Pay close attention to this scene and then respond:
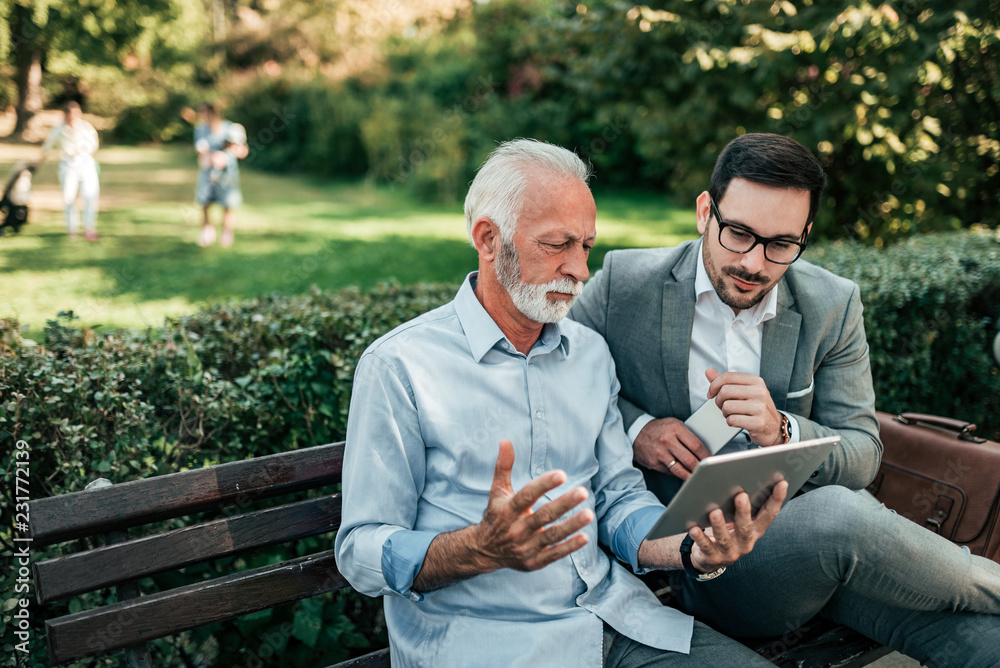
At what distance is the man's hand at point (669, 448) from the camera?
240 cm

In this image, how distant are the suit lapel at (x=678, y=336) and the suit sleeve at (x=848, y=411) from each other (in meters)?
0.39

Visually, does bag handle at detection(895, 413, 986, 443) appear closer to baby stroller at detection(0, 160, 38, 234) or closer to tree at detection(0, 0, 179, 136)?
baby stroller at detection(0, 160, 38, 234)

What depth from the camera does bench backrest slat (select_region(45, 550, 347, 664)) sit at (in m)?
1.83

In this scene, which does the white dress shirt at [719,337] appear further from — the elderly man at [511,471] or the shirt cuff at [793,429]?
the elderly man at [511,471]

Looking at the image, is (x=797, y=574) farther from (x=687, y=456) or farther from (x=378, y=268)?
(x=378, y=268)

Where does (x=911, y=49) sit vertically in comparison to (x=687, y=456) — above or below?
above

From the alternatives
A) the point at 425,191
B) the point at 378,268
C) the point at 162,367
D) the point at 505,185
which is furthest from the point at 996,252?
the point at 425,191

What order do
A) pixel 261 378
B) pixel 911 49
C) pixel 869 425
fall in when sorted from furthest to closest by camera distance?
1. pixel 911 49
2. pixel 261 378
3. pixel 869 425

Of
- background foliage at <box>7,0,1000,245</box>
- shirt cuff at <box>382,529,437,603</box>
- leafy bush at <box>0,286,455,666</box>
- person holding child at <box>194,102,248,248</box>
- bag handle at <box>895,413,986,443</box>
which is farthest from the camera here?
person holding child at <box>194,102,248,248</box>

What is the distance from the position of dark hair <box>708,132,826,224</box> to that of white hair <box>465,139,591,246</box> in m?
0.56

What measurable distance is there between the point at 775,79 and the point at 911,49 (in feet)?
4.13

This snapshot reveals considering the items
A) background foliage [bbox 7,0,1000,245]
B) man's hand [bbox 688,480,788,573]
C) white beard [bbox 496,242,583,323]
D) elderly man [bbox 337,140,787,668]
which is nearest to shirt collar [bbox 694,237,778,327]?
elderly man [bbox 337,140,787,668]

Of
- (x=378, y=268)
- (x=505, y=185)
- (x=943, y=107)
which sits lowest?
(x=378, y=268)

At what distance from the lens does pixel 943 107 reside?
23.9ft
